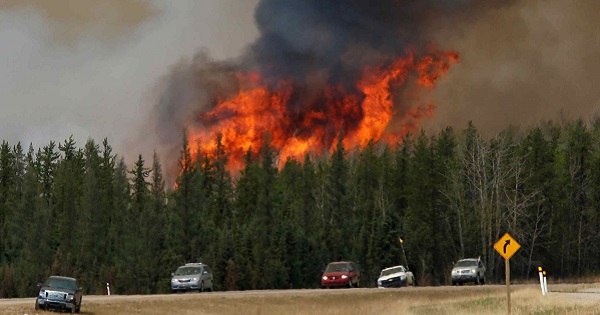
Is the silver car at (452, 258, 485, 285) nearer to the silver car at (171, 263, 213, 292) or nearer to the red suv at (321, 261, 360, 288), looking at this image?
the red suv at (321, 261, 360, 288)

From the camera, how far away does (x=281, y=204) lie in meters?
135

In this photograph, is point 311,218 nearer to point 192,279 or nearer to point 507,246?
point 192,279

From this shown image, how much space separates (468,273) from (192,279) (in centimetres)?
2268

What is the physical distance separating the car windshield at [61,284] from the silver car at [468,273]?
3642cm

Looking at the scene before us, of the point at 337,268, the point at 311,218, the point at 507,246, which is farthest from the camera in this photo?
the point at 311,218

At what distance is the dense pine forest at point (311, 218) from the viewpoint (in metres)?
105

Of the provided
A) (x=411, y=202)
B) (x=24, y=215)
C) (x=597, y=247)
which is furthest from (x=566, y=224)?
(x=24, y=215)

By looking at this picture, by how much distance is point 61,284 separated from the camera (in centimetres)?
4550

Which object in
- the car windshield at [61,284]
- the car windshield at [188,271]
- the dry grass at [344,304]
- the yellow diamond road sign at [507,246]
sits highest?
the yellow diamond road sign at [507,246]

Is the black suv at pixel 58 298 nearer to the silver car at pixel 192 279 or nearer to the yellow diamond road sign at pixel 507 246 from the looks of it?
the silver car at pixel 192 279

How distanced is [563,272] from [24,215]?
71.5 metres

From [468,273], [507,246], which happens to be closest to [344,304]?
[507,246]

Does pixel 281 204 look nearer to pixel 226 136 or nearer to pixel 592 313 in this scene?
pixel 226 136

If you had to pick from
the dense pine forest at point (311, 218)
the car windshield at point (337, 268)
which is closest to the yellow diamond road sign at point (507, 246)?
the car windshield at point (337, 268)
